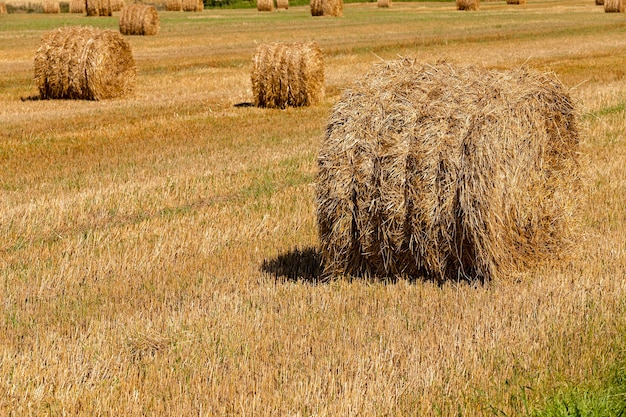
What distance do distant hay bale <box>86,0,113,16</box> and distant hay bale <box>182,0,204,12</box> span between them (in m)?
8.42

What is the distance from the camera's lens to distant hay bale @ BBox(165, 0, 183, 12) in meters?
58.9

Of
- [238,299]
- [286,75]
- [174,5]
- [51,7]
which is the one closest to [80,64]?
[286,75]

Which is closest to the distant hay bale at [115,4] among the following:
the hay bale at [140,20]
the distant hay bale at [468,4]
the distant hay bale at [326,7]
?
the distant hay bale at [326,7]

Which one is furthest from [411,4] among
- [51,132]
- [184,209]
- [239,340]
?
[239,340]

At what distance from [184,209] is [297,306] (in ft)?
12.2

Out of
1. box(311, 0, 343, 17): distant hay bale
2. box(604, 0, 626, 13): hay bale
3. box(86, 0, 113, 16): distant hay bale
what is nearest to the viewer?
box(86, 0, 113, 16): distant hay bale

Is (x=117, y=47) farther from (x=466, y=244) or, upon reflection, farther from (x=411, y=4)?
(x=411, y=4)

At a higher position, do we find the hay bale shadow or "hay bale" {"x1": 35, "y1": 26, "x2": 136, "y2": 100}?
"hay bale" {"x1": 35, "y1": 26, "x2": 136, "y2": 100}

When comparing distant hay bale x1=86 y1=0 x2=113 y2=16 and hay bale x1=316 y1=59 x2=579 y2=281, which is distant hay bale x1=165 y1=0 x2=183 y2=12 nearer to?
distant hay bale x1=86 y1=0 x2=113 y2=16

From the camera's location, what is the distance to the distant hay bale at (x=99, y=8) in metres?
50.4

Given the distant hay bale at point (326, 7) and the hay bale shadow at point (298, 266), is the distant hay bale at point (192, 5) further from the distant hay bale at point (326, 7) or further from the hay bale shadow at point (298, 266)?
the hay bale shadow at point (298, 266)

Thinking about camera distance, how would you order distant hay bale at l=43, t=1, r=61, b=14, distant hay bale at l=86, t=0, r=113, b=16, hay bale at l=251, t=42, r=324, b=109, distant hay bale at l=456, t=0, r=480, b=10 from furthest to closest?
distant hay bale at l=43, t=1, r=61, b=14 → distant hay bale at l=456, t=0, r=480, b=10 → distant hay bale at l=86, t=0, r=113, b=16 → hay bale at l=251, t=42, r=324, b=109

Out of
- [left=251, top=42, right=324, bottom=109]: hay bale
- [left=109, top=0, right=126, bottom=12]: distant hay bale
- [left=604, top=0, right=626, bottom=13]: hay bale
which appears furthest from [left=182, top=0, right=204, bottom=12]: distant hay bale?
[left=251, top=42, right=324, bottom=109]: hay bale

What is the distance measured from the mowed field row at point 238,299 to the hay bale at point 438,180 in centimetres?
25
